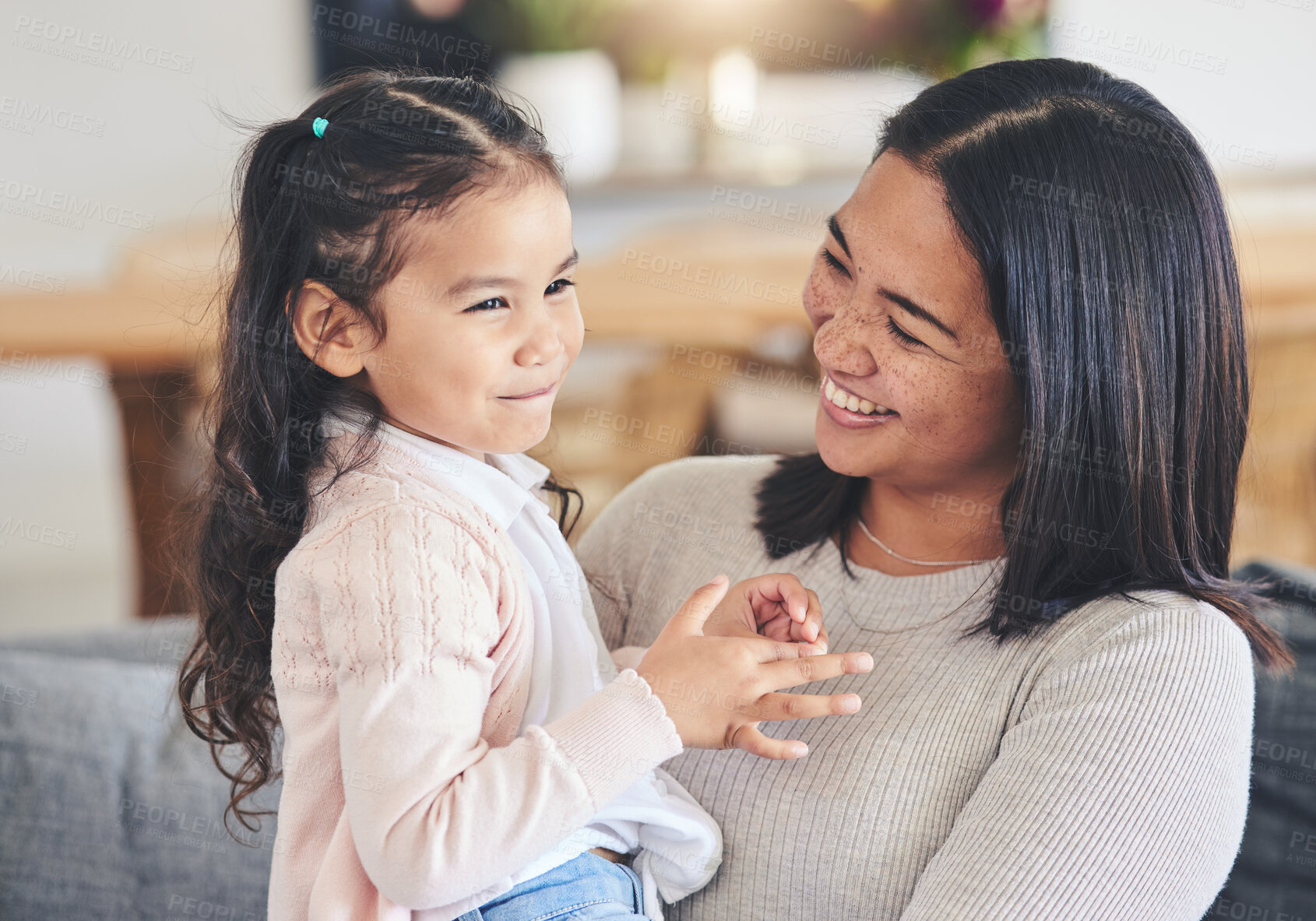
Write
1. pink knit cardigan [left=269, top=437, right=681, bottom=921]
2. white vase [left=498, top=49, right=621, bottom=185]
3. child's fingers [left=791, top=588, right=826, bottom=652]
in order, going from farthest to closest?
white vase [left=498, top=49, right=621, bottom=185] < child's fingers [left=791, top=588, right=826, bottom=652] < pink knit cardigan [left=269, top=437, right=681, bottom=921]

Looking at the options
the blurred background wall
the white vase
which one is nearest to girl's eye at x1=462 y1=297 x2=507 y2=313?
the blurred background wall

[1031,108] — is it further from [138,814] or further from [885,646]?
[138,814]

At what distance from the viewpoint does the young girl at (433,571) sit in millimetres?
801

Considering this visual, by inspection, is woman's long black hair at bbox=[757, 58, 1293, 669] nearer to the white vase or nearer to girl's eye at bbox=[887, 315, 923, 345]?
girl's eye at bbox=[887, 315, 923, 345]

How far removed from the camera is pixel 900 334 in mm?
1056

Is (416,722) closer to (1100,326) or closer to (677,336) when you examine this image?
(1100,326)

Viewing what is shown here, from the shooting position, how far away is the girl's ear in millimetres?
915

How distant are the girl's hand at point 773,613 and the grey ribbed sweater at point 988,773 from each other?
106 millimetres

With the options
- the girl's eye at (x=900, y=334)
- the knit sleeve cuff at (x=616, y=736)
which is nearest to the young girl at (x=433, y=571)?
the knit sleeve cuff at (x=616, y=736)

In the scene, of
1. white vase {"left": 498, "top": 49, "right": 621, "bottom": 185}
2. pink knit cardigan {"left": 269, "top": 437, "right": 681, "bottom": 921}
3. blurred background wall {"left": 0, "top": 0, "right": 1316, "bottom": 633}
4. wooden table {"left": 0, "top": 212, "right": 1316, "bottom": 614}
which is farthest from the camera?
white vase {"left": 498, "top": 49, "right": 621, "bottom": 185}

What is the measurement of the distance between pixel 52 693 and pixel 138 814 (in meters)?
0.20

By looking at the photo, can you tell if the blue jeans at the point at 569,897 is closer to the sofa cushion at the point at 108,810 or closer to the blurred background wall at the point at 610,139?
the sofa cushion at the point at 108,810

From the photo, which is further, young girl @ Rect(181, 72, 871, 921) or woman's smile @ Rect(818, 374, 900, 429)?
woman's smile @ Rect(818, 374, 900, 429)

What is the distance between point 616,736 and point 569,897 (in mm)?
170
